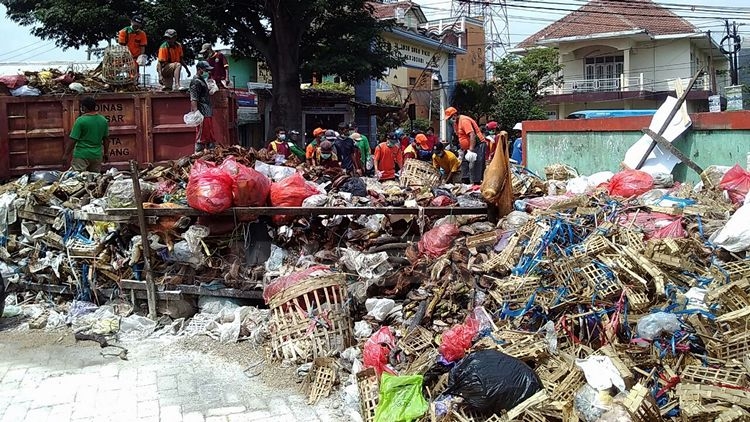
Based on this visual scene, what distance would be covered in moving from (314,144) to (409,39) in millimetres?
17360

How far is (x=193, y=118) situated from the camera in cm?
827

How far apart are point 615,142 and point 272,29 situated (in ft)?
35.6

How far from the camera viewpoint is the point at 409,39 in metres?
26.8

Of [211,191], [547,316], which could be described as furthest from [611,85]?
[547,316]

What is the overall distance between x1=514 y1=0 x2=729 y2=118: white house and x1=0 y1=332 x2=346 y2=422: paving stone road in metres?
30.5

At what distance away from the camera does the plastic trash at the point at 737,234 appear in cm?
454

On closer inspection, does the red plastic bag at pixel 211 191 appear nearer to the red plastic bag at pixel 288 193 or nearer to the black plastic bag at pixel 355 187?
the red plastic bag at pixel 288 193

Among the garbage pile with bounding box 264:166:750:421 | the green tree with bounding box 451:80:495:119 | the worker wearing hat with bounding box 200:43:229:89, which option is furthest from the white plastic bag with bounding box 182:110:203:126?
the green tree with bounding box 451:80:495:119

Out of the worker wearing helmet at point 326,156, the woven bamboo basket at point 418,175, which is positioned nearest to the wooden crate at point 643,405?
the woven bamboo basket at point 418,175

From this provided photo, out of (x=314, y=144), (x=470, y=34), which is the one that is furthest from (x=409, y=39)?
(x=314, y=144)

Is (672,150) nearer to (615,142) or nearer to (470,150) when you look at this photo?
(615,142)

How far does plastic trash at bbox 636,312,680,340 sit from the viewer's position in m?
4.01

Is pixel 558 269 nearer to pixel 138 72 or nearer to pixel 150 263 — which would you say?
pixel 150 263

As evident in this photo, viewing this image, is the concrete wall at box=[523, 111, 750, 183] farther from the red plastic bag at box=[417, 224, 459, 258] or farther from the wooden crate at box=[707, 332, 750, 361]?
the wooden crate at box=[707, 332, 750, 361]
